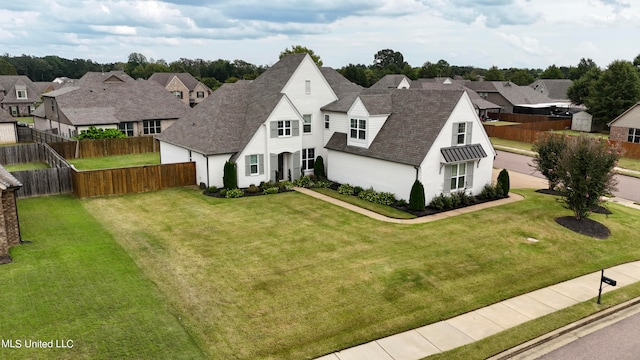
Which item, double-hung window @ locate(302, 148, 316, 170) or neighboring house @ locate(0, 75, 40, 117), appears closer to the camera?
double-hung window @ locate(302, 148, 316, 170)

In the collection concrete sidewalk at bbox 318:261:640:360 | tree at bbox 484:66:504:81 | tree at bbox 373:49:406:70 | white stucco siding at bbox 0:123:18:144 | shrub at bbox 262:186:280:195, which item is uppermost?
tree at bbox 373:49:406:70

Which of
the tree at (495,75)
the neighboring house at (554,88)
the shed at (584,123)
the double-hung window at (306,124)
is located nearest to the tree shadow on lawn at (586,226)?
the double-hung window at (306,124)

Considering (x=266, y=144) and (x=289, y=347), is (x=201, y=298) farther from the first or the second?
(x=266, y=144)

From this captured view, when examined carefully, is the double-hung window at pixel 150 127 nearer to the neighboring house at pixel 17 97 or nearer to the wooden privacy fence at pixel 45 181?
the wooden privacy fence at pixel 45 181

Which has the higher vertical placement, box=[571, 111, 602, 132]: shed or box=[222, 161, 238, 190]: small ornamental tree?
box=[571, 111, 602, 132]: shed

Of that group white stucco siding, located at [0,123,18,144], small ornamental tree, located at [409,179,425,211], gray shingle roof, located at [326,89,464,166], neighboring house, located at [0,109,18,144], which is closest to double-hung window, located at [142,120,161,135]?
neighboring house, located at [0,109,18,144]

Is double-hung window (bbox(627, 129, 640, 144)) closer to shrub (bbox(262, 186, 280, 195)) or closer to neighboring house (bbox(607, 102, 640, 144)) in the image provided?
neighboring house (bbox(607, 102, 640, 144))

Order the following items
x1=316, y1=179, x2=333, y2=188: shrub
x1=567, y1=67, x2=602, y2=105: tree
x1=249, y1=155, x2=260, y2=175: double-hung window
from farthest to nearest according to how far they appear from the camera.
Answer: x1=567, y1=67, x2=602, y2=105: tree, x1=316, y1=179, x2=333, y2=188: shrub, x1=249, y1=155, x2=260, y2=175: double-hung window
